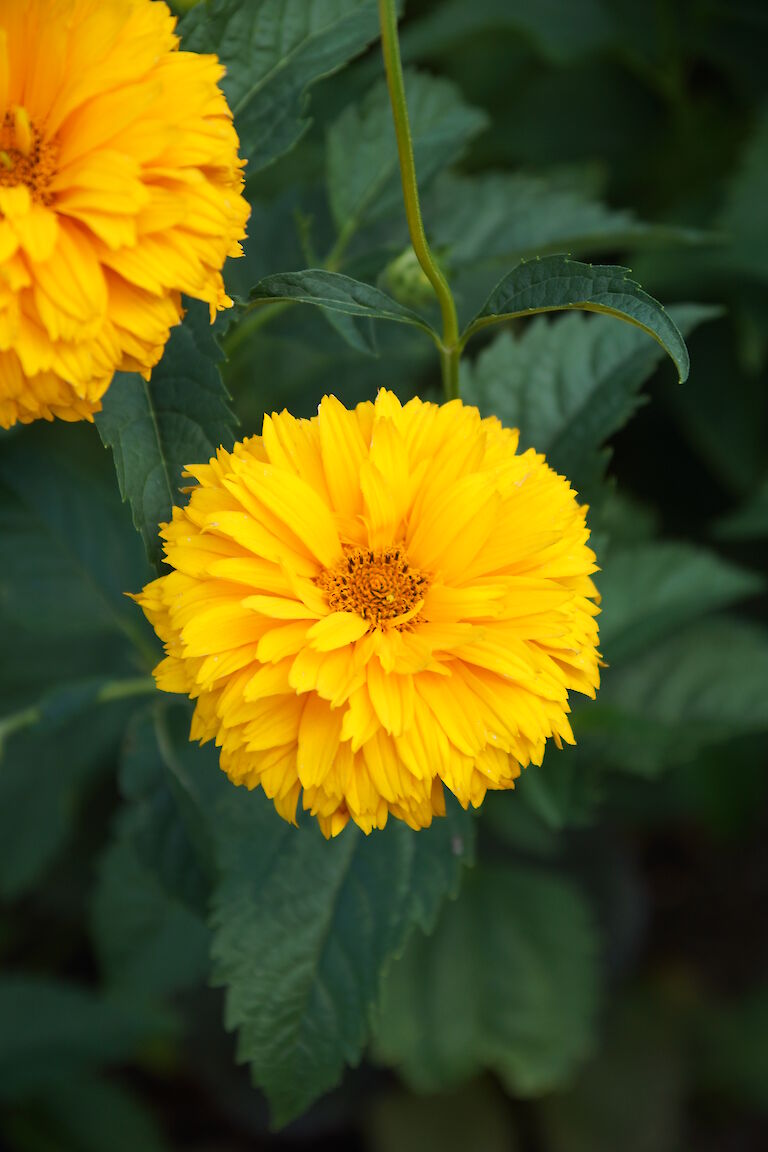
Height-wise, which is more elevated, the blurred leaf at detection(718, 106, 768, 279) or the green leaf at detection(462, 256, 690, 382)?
the blurred leaf at detection(718, 106, 768, 279)

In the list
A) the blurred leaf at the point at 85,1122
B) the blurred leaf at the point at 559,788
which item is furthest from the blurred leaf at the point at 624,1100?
the blurred leaf at the point at 559,788

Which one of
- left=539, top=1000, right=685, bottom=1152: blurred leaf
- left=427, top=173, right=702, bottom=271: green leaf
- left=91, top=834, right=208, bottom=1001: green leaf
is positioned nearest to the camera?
left=427, top=173, right=702, bottom=271: green leaf

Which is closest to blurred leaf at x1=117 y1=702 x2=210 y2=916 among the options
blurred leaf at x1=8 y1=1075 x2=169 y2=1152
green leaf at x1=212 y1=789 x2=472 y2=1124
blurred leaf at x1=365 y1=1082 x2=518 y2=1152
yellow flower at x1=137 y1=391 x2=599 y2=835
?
green leaf at x1=212 y1=789 x2=472 y2=1124

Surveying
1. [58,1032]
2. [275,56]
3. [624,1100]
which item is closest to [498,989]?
[624,1100]

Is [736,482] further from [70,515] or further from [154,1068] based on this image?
[154,1068]

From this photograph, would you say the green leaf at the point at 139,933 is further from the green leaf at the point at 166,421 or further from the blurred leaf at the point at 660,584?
the green leaf at the point at 166,421

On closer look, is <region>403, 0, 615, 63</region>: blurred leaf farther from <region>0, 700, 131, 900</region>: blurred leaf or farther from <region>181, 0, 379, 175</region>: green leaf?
<region>0, 700, 131, 900</region>: blurred leaf

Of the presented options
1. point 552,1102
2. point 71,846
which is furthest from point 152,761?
point 552,1102

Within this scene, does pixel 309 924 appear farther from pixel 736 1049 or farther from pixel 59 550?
pixel 736 1049
